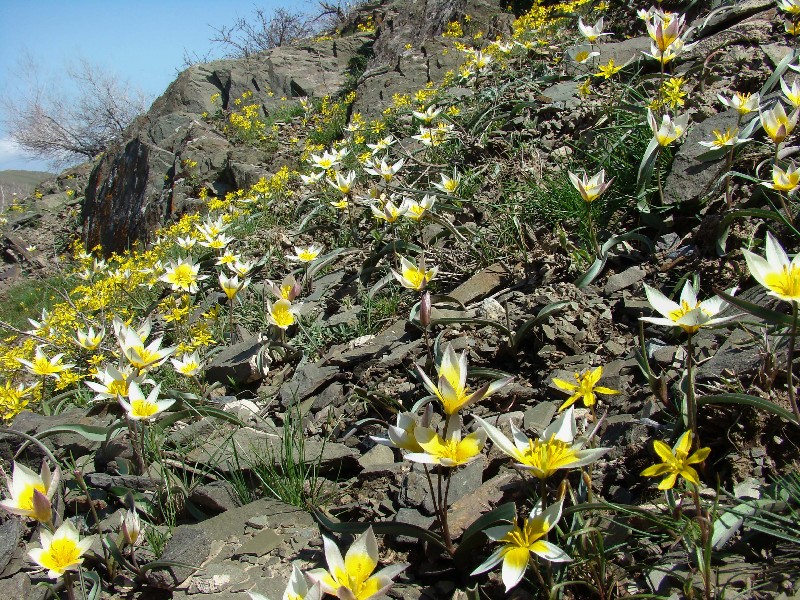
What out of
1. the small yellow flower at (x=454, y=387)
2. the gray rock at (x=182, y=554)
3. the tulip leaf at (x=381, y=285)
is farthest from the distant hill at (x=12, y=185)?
the small yellow flower at (x=454, y=387)

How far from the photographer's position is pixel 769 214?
195cm

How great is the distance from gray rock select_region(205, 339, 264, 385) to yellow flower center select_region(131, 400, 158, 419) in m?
0.89

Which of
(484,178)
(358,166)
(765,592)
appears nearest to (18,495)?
(765,592)

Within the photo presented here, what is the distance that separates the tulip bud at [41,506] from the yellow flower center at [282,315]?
4.04 feet

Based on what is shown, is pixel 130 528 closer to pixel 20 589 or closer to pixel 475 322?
pixel 20 589

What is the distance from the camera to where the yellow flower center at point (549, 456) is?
1.17 metres

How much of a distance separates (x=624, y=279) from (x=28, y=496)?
2145 mm

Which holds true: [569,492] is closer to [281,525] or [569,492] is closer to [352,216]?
[281,525]

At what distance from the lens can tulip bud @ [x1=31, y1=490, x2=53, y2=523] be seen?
1.39 m

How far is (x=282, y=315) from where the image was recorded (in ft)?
8.41

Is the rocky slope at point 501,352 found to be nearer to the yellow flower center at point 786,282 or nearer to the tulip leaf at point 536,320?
the tulip leaf at point 536,320

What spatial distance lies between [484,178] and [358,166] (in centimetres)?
179

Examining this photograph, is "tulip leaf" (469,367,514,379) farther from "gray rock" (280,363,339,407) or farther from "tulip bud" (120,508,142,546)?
"tulip bud" (120,508,142,546)

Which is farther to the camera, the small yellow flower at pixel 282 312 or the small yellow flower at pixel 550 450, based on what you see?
the small yellow flower at pixel 282 312
